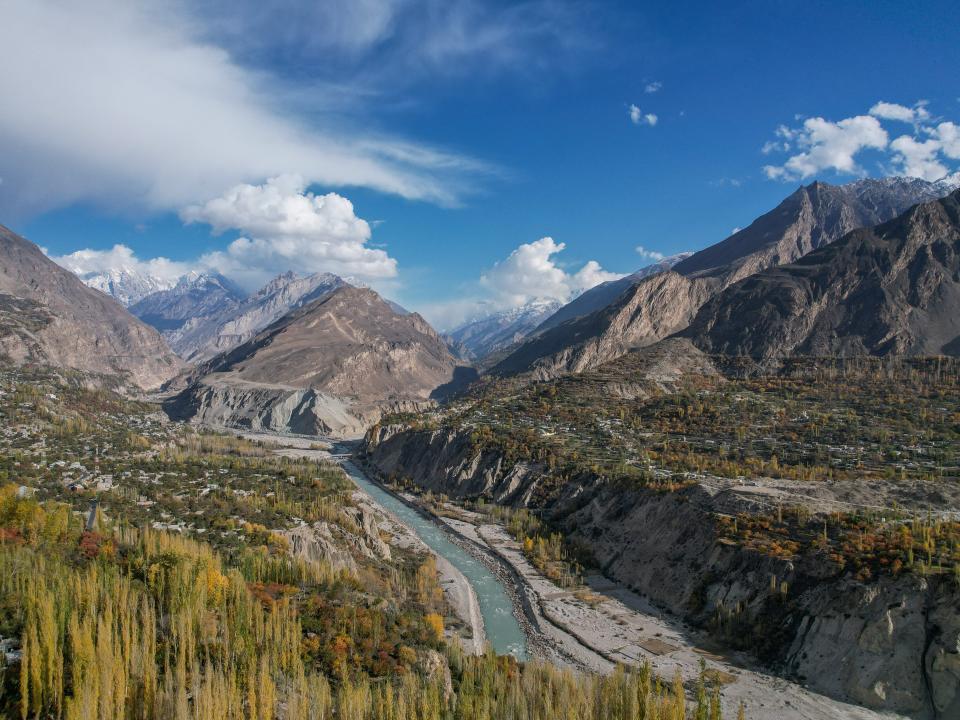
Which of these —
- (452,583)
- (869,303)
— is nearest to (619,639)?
(452,583)

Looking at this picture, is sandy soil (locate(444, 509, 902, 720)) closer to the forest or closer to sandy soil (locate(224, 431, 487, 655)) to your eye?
the forest

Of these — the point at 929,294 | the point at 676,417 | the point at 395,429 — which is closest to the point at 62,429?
the point at 395,429

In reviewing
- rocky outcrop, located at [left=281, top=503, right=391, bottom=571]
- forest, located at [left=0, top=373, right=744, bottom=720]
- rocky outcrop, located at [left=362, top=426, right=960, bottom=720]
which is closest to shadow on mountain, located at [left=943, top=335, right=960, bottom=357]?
rocky outcrop, located at [left=362, top=426, right=960, bottom=720]

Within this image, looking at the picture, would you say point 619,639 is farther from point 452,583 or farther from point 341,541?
point 341,541

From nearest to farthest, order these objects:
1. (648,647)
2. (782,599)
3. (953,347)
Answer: (782,599), (648,647), (953,347)

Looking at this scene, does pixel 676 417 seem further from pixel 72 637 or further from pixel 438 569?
pixel 72 637

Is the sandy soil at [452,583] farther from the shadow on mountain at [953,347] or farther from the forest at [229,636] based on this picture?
the shadow on mountain at [953,347]

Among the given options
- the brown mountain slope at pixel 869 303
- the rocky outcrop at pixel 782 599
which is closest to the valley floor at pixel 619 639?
the rocky outcrop at pixel 782 599
